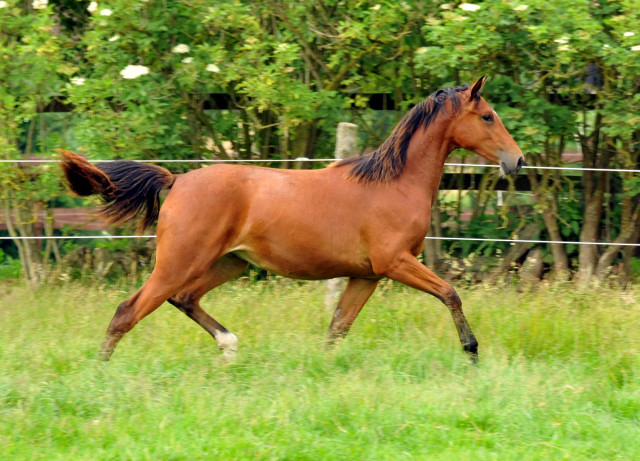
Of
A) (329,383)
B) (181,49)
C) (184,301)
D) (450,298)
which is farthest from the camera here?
(181,49)

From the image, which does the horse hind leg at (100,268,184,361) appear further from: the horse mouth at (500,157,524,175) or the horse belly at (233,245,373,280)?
the horse mouth at (500,157,524,175)

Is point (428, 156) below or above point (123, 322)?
above

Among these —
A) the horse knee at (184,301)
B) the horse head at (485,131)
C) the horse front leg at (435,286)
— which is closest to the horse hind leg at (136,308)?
the horse knee at (184,301)

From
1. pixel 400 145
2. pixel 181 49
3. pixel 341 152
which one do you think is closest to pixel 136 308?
pixel 400 145

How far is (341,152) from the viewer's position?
6652 mm

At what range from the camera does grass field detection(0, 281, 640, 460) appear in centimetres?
399

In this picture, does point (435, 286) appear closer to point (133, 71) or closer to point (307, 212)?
point (307, 212)

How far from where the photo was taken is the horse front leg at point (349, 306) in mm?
5539

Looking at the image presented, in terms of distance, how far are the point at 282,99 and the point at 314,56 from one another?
30.7 inches

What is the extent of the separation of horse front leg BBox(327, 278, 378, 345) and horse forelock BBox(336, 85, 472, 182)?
0.75 meters

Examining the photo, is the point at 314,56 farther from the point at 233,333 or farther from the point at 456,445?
the point at 456,445

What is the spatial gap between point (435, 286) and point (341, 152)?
5.95 feet

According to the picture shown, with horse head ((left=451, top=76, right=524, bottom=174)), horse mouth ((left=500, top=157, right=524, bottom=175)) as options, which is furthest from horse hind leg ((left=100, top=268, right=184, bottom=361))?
horse mouth ((left=500, top=157, right=524, bottom=175))

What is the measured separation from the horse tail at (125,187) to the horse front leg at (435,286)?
5.41 feet
